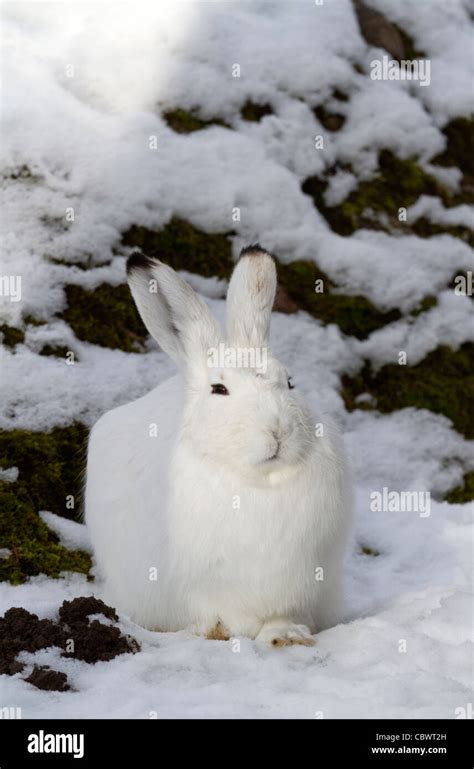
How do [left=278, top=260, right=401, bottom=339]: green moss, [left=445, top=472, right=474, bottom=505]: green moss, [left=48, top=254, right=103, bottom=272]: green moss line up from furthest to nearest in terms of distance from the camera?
[left=278, top=260, right=401, bottom=339]: green moss, [left=445, top=472, right=474, bottom=505]: green moss, [left=48, top=254, right=103, bottom=272]: green moss

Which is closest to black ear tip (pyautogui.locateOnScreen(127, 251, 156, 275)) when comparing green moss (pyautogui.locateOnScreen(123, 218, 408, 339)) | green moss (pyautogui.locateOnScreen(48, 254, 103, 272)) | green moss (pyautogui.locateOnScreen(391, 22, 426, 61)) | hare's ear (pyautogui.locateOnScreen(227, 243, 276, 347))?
hare's ear (pyautogui.locateOnScreen(227, 243, 276, 347))

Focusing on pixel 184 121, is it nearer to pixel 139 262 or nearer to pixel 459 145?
pixel 459 145

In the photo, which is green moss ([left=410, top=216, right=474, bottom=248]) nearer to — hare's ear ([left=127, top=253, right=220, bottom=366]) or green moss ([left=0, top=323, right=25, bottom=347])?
green moss ([left=0, top=323, right=25, bottom=347])

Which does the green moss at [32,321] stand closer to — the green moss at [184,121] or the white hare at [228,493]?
the white hare at [228,493]

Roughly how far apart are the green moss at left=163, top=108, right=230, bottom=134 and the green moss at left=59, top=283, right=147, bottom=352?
1.54 metres

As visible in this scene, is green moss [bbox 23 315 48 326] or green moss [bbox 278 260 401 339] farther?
green moss [bbox 278 260 401 339]

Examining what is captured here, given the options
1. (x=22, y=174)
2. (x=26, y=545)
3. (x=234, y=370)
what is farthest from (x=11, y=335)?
(x=234, y=370)

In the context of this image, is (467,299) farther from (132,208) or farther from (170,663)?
(170,663)

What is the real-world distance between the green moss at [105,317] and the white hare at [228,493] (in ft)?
4.81

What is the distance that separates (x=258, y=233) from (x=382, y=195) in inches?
50.0

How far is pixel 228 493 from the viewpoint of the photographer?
166 inches

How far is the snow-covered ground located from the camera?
4230mm

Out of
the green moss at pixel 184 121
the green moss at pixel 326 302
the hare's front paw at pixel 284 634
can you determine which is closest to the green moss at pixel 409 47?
the green moss at pixel 184 121
